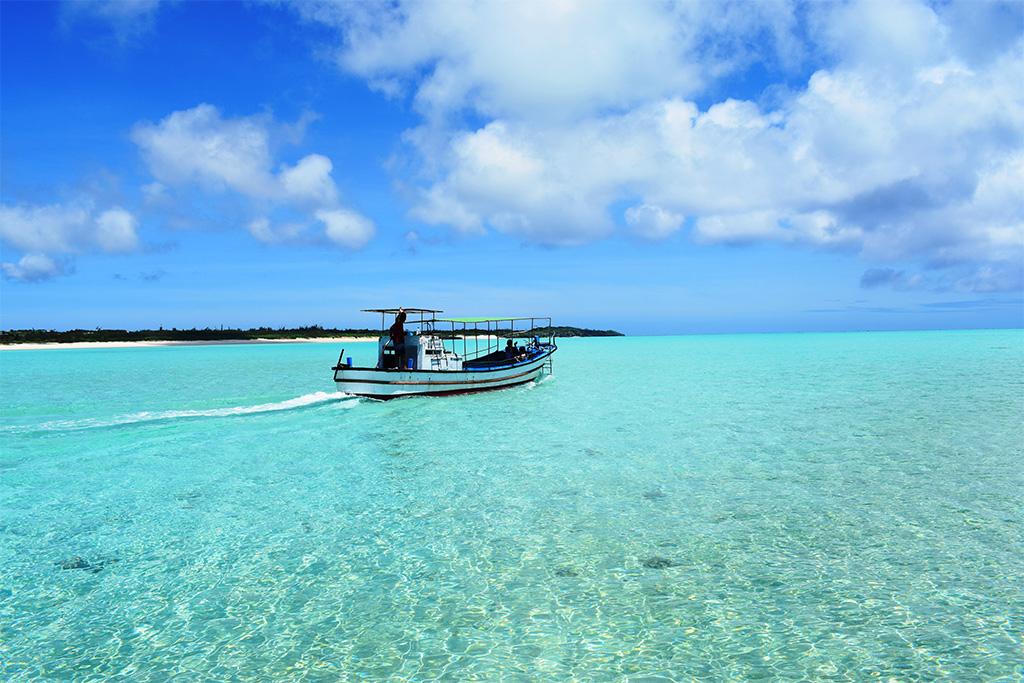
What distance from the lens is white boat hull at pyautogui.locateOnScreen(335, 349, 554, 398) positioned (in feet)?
112

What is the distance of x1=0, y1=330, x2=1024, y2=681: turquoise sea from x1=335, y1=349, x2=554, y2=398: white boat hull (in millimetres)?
9431

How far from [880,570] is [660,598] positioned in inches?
157

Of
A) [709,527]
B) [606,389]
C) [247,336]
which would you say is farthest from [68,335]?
[709,527]

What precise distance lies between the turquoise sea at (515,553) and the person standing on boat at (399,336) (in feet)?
37.1

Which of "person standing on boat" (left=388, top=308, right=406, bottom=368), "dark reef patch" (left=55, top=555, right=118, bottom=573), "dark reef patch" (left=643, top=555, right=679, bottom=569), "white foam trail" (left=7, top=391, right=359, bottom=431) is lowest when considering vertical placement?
"dark reef patch" (left=55, top=555, right=118, bottom=573)

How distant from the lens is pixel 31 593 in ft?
32.0

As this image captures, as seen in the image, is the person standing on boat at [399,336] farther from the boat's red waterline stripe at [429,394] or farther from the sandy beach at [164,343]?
the sandy beach at [164,343]

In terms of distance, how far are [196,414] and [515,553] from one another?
76.4 ft

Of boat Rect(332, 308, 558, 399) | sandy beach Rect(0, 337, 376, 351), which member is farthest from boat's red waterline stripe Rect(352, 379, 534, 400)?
sandy beach Rect(0, 337, 376, 351)

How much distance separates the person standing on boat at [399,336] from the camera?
35219mm

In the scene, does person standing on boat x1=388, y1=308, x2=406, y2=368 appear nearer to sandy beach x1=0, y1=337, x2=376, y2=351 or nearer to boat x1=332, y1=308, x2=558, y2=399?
boat x1=332, y1=308, x2=558, y2=399

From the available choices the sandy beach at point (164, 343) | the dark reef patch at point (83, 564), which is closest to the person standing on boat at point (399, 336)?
the dark reef patch at point (83, 564)

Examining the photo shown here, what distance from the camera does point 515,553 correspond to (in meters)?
11.2

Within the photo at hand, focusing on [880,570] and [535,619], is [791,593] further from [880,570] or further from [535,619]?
[535,619]
